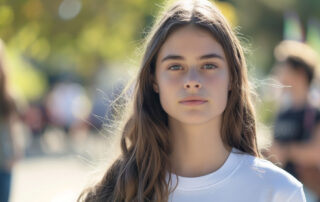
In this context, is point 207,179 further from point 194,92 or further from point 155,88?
point 155,88

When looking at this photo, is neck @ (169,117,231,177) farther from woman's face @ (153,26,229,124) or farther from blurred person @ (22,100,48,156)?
blurred person @ (22,100,48,156)

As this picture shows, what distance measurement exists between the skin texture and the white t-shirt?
0.06m

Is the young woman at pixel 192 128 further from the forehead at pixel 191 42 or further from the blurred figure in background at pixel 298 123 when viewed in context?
the blurred figure in background at pixel 298 123

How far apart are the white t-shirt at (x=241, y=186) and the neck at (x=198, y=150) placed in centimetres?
5

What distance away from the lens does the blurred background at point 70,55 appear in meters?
6.82

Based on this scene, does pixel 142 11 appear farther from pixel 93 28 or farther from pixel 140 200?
pixel 140 200

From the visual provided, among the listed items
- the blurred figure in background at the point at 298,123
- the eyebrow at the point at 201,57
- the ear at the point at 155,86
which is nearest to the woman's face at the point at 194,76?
the eyebrow at the point at 201,57

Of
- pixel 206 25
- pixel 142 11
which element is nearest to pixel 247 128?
A: pixel 206 25

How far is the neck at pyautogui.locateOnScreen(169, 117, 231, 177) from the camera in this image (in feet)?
7.84

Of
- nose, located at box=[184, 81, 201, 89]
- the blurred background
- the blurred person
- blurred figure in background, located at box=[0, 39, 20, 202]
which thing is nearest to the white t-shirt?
nose, located at box=[184, 81, 201, 89]

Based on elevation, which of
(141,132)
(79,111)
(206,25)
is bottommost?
(79,111)

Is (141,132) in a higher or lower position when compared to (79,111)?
higher

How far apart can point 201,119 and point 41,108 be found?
15.5 meters

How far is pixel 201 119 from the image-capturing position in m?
2.33
